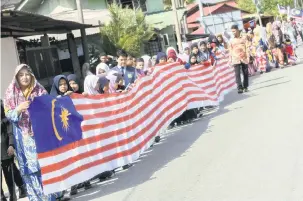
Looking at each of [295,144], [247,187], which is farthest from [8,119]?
[295,144]

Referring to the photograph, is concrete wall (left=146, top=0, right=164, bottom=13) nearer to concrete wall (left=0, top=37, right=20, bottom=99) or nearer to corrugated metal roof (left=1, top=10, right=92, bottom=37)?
corrugated metal roof (left=1, top=10, right=92, bottom=37)

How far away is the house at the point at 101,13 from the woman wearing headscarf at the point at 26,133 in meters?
26.2

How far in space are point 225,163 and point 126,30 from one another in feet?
87.7

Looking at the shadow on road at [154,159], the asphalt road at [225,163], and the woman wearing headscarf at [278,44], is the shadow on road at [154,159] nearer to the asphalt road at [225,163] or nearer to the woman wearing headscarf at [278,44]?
the asphalt road at [225,163]

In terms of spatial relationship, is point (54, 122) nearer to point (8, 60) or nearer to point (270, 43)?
point (8, 60)

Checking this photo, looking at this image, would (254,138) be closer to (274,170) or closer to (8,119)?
(274,170)

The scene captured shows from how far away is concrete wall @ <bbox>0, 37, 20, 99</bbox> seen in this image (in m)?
17.0

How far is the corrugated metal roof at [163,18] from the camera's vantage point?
4550 centimetres

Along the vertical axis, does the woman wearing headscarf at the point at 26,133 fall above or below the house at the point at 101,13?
below

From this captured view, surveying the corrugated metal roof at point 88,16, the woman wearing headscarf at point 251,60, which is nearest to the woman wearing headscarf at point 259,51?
the woman wearing headscarf at point 251,60

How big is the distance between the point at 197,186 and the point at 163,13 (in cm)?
4039

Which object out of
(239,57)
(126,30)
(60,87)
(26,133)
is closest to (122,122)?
(60,87)

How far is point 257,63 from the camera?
2356cm

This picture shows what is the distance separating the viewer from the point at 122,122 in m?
9.88
